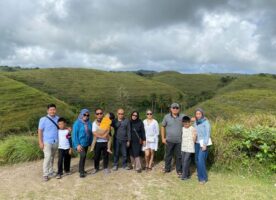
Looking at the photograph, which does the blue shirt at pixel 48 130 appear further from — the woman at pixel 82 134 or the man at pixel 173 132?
the man at pixel 173 132

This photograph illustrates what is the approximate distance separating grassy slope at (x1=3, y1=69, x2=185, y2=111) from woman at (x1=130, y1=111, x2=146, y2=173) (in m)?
61.2

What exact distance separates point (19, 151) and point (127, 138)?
3.56 m

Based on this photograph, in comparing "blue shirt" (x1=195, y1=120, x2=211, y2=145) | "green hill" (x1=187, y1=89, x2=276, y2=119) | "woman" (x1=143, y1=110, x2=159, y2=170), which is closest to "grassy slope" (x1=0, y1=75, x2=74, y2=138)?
"green hill" (x1=187, y1=89, x2=276, y2=119)

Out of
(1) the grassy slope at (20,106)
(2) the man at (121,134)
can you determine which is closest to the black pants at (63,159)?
(2) the man at (121,134)

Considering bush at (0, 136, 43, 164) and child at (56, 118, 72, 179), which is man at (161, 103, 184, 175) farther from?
bush at (0, 136, 43, 164)

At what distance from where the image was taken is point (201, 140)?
6438 mm

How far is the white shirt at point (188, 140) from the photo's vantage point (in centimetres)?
664

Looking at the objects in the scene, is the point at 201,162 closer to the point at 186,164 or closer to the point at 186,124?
the point at 186,164

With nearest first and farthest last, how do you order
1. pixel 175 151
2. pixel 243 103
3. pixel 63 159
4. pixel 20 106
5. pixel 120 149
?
pixel 175 151, pixel 63 159, pixel 120 149, pixel 243 103, pixel 20 106

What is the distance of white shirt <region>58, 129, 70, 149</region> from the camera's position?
22.2ft

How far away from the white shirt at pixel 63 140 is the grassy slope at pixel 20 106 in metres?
36.1

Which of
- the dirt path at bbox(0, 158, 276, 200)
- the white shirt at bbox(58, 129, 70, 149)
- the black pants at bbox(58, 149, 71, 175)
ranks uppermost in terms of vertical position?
the white shirt at bbox(58, 129, 70, 149)

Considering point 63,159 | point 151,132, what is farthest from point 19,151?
point 151,132

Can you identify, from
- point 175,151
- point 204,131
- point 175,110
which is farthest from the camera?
point 175,151
